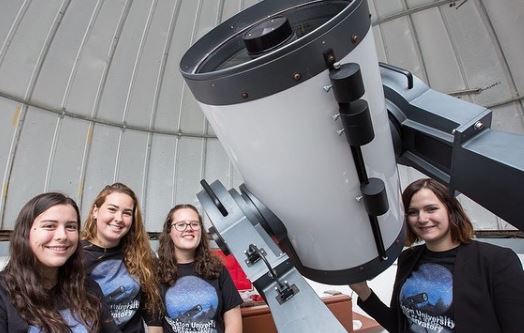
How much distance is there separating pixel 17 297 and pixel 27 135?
600cm

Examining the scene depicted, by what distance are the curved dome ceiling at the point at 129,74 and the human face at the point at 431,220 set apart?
18.9ft

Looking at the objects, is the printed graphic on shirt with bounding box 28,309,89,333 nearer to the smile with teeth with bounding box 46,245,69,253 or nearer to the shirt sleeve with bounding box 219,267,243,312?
the smile with teeth with bounding box 46,245,69,253

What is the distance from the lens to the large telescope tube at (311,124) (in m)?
1.27

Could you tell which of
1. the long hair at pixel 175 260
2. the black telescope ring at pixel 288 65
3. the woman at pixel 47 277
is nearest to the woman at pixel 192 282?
the long hair at pixel 175 260

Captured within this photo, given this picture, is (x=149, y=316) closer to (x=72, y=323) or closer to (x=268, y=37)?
(x=72, y=323)

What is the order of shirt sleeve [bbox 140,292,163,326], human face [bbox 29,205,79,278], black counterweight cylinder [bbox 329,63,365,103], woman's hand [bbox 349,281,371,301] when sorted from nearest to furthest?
black counterweight cylinder [bbox 329,63,365,103] < human face [bbox 29,205,79,278] < woman's hand [bbox 349,281,371,301] < shirt sleeve [bbox 140,292,163,326]

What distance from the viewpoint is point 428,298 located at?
63.9 inches

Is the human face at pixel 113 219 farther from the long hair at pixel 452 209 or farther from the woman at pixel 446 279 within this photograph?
the long hair at pixel 452 209

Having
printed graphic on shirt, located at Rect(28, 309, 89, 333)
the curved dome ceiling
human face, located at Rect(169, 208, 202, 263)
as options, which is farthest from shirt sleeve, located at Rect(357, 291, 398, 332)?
the curved dome ceiling

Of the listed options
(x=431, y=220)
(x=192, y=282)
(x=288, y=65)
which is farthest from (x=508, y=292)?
(x=192, y=282)

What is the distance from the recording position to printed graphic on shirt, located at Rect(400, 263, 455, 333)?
156 centimetres

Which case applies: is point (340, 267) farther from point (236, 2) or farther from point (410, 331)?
point (236, 2)

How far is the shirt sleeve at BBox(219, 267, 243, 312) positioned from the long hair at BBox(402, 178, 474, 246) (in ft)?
3.54

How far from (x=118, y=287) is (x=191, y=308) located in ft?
1.27
